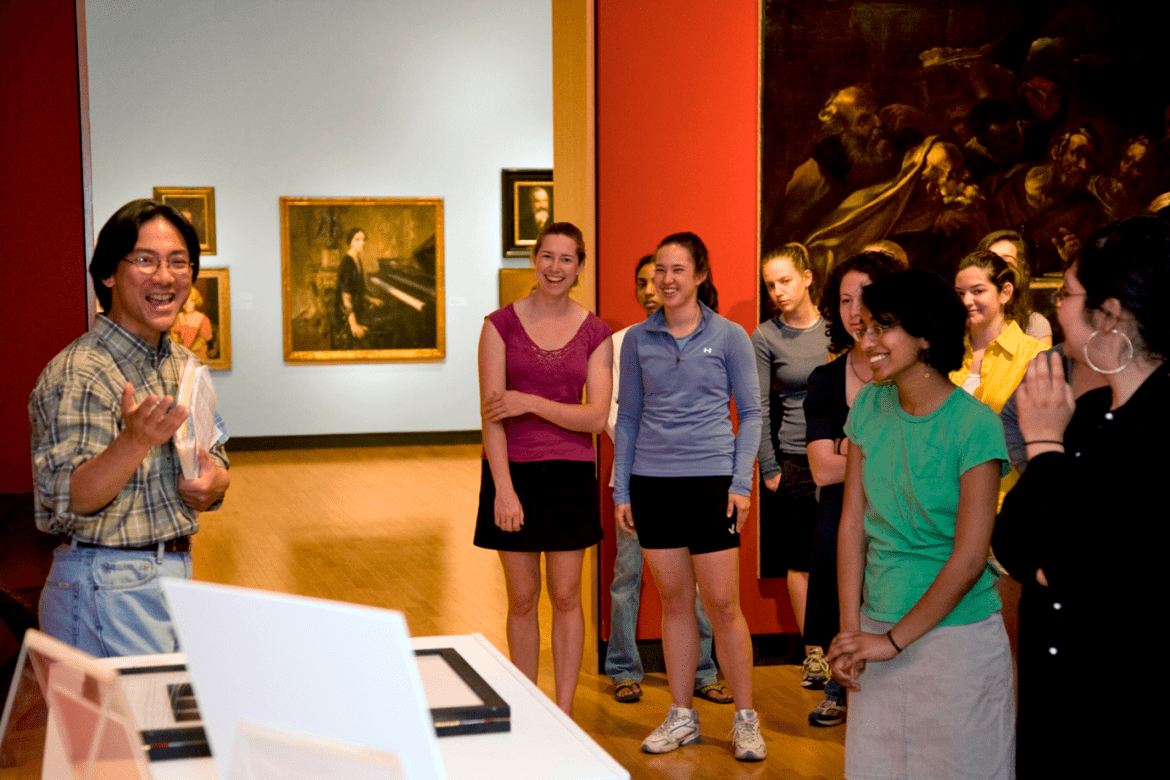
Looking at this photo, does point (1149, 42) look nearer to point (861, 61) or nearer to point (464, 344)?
point (861, 61)

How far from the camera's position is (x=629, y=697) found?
4586 mm

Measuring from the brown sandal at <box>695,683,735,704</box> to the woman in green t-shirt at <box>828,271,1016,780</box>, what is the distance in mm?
2118

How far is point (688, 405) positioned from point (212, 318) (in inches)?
369

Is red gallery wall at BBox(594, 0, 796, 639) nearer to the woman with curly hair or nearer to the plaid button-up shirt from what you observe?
the woman with curly hair

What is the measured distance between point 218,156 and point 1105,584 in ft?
37.8

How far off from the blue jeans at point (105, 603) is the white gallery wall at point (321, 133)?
10370mm

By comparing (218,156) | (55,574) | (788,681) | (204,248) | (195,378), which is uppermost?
(218,156)

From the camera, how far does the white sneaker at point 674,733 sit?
3912 mm

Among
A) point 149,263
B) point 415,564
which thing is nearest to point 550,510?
point 149,263

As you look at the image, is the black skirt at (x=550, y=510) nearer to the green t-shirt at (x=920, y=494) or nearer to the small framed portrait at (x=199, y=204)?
the green t-shirt at (x=920, y=494)

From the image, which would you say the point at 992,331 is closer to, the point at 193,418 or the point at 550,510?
the point at 550,510

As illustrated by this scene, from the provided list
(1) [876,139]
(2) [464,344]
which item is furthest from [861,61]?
(2) [464,344]

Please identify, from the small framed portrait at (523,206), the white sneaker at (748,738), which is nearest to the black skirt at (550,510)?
the white sneaker at (748,738)

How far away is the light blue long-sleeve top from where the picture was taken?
12.5ft
